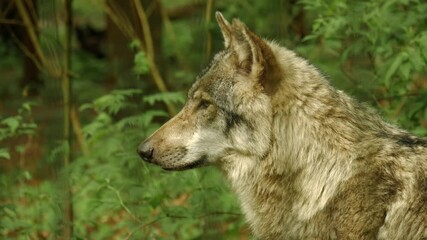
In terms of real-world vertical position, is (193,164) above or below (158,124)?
above

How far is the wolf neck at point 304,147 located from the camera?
4.49m

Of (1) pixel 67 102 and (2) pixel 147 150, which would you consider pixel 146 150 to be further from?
(1) pixel 67 102

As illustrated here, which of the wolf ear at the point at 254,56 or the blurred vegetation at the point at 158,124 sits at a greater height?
the wolf ear at the point at 254,56

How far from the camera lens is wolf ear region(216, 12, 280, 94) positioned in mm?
4445

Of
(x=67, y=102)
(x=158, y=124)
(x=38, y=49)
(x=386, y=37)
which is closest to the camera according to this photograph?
(x=386, y=37)

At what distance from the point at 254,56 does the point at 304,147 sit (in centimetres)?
55

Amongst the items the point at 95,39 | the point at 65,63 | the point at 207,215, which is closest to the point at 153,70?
the point at 65,63

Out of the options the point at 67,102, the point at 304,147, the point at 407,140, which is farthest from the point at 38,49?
the point at 407,140

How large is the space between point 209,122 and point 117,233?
4.58 metres

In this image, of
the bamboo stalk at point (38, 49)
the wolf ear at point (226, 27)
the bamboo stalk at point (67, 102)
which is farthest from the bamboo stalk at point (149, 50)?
the wolf ear at point (226, 27)

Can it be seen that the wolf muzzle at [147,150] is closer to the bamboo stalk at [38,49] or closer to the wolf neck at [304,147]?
the wolf neck at [304,147]

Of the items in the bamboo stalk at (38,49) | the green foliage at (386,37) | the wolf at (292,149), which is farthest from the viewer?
the bamboo stalk at (38,49)

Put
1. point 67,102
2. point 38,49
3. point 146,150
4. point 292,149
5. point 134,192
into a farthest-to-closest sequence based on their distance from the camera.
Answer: point 38,49, point 67,102, point 134,192, point 146,150, point 292,149

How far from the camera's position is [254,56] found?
14.7 ft
